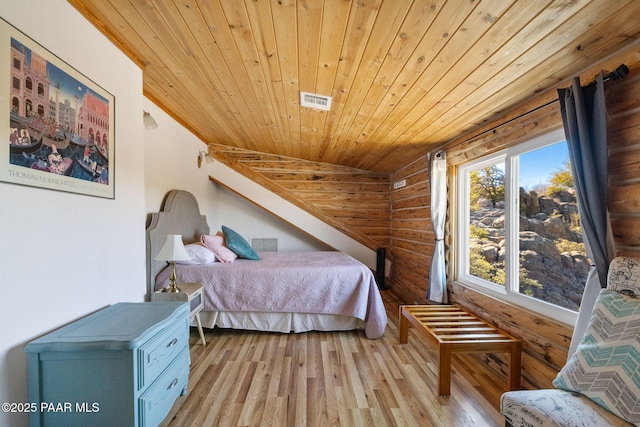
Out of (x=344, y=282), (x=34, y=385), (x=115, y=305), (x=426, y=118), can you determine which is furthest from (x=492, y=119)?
(x=34, y=385)

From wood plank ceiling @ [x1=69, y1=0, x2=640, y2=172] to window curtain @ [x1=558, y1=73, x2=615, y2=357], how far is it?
233mm

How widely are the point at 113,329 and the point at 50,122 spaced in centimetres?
102

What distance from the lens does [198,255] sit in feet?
9.37

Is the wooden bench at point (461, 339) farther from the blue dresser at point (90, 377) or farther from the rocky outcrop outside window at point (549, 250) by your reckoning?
the blue dresser at point (90, 377)

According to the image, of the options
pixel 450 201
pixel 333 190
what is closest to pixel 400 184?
pixel 333 190

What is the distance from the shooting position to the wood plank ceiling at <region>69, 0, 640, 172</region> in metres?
1.20

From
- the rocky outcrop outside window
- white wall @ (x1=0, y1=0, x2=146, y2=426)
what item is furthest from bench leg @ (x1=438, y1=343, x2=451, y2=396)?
white wall @ (x1=0, y1=0, x2=146, y2=426)

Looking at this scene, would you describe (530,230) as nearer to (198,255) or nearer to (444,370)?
(444,370)

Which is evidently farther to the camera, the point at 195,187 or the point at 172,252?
the point at 195,187

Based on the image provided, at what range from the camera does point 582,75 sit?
4.98 ft

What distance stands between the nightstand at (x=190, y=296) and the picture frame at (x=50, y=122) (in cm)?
89

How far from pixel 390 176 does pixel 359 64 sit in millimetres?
3323

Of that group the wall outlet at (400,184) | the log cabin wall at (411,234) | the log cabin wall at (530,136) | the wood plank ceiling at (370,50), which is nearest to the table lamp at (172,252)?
the wood plank ceiling at (370,50)

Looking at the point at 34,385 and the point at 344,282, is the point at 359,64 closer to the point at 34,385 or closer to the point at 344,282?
the point at 344,282
